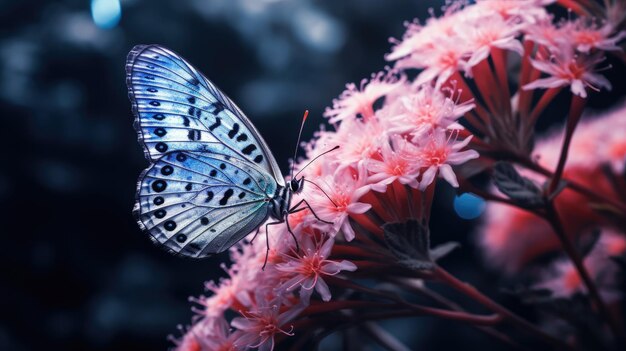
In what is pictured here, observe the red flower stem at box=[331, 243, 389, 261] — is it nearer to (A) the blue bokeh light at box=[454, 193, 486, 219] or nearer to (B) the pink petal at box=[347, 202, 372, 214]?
(B) the pink petal at box=[347, 202, 372, 214]

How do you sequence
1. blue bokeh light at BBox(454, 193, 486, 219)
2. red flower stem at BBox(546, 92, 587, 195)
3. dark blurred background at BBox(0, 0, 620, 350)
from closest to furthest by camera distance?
red flower stem at BBox(546, 92, 587, 195) → dark blurred background at BBox(0, 0, 620, 350) → blue bokeh light at BBox(454, 193, 486, 219)

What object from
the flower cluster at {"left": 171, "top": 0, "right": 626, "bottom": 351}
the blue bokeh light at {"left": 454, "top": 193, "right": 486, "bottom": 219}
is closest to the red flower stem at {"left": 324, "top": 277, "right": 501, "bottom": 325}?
the flower cluster at {"left": 171, "top": 0, "right": 626, "bottom": 351}

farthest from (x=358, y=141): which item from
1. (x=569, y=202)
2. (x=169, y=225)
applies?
(x=569, y=202)

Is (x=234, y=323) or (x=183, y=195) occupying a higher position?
(x=183, y=195)

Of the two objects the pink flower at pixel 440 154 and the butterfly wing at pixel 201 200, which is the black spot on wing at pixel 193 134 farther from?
the pink flower at pixel 440 154

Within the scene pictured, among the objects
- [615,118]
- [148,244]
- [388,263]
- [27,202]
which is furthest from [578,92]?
[27,202]

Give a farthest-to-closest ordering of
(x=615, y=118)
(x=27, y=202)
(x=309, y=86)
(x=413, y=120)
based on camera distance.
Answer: (x=309, y=86) → (x=27, y=202) → (x=615, y=118) → (x=413, y=120)

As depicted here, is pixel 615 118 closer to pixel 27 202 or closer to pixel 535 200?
pixel 535 200
